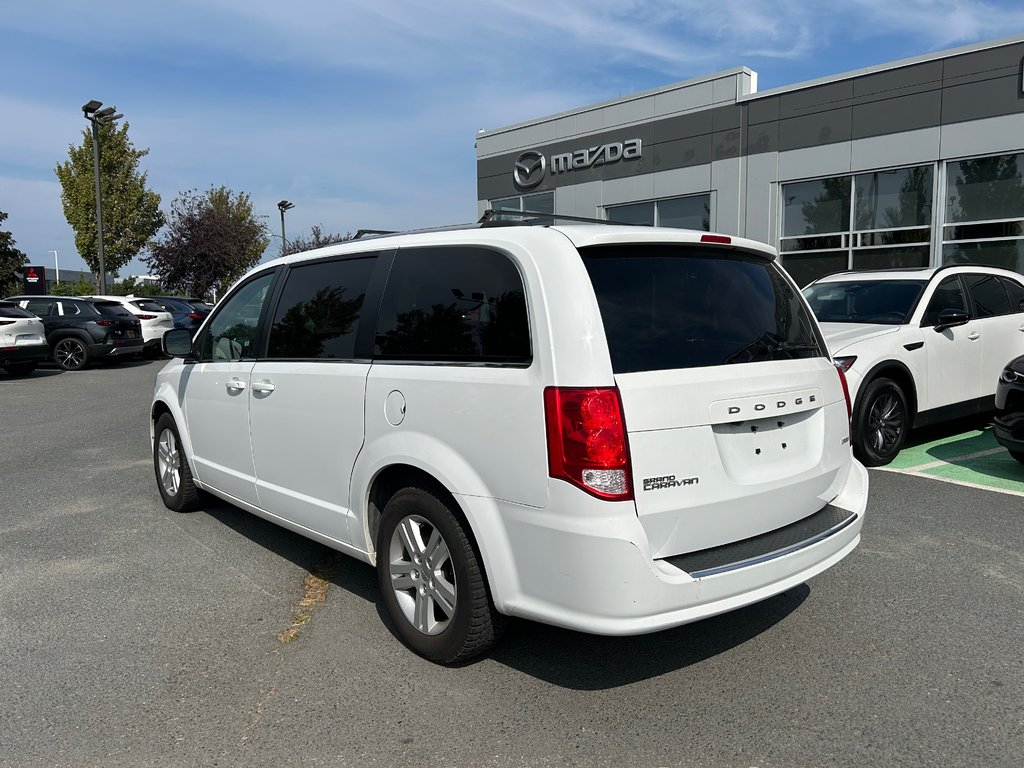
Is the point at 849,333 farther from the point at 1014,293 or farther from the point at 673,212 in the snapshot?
the point at 673,212

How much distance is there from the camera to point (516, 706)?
3037 millimetres

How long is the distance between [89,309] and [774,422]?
1781 cm

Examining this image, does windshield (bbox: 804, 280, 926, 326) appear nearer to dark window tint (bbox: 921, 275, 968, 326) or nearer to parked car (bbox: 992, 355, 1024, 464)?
dark window tint (bbox: 921, 275, 968, 326)

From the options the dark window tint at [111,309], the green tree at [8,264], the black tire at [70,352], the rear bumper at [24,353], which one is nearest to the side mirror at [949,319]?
the rear bumper at [24,353]

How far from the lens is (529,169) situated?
23.6 m

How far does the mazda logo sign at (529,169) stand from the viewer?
23.3m

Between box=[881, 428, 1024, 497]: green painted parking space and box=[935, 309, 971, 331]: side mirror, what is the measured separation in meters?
1.16

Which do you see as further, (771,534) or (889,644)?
(889,644)

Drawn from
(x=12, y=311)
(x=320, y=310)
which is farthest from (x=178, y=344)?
(x=12, y=311)

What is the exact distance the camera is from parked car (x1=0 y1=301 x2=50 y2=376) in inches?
585

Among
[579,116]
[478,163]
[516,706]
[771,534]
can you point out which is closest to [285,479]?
[516,706]

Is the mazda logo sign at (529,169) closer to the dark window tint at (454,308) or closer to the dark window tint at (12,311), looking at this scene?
Answer: the dark window tint at (12,311)

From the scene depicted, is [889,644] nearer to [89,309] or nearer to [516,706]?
[516,706]

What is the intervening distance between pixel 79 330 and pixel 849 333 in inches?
622
